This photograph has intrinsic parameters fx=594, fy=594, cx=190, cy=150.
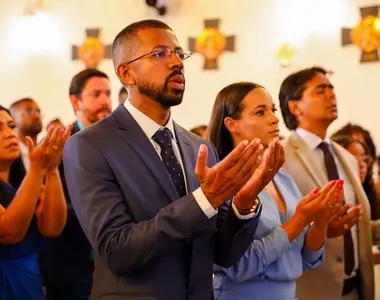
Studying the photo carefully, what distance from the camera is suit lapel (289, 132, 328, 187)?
8.90 ft

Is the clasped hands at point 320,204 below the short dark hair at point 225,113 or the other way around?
below

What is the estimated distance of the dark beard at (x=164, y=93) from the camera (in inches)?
63.0

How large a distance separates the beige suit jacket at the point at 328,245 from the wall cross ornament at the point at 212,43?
3124 millimetres

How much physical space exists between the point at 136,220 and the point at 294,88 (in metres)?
1.74

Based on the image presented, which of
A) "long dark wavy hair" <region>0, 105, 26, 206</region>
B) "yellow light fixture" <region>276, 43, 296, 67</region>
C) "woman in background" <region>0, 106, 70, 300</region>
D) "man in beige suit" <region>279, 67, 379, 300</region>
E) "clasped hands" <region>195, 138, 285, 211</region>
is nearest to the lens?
"clasped hands" <region>195, 138, 285, 211</region>

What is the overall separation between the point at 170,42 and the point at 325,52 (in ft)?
13.5

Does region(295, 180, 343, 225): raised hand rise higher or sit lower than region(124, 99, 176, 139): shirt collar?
lower

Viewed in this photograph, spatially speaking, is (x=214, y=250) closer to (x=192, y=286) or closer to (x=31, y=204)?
(x=192, y=286)

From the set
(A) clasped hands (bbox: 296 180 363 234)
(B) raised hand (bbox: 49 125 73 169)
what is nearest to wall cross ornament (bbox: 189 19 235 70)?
(B) raised hand (bbox: 49 125 73 169)

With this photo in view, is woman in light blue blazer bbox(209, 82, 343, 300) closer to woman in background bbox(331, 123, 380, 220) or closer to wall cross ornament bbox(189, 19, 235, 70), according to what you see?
woman in background bbox(331, 123, 380, 220)

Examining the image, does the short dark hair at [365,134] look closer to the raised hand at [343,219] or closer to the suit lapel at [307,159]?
the suit lapel at [307,159]

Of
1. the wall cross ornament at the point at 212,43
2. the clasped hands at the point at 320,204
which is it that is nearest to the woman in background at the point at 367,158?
the clasped hands at the point at 320,204

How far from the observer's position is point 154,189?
149 cm

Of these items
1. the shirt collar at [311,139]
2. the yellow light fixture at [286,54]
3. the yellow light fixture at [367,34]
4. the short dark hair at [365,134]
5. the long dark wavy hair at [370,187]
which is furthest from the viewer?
the yellow light fixture at [286,54]
